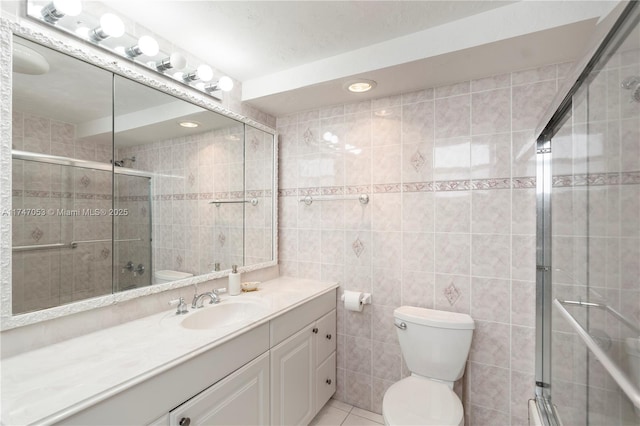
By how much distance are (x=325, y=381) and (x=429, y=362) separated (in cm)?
73

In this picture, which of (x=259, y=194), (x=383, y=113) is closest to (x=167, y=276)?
(x=259, y=194)

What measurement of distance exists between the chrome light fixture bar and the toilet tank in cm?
179

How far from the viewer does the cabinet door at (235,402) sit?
1.07 metres

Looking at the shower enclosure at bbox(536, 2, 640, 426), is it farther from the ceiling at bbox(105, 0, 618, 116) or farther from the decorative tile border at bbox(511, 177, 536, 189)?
the ceiling at bbox(105, 0, 618, 116)

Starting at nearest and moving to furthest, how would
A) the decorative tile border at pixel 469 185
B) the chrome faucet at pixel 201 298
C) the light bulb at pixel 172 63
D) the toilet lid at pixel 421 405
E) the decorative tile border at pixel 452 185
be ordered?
the decorative tile border at pixel 469 185 < the toilet lid at pixel 421 405 < the light bulb at pixel 172 63 < the chrome faucet at pixel 201 298 < the decorative tile border at pixel 452 185

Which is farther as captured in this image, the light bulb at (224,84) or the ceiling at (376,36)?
the light bulb at (224,84)

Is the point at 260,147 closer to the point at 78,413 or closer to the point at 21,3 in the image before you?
the point at 21,3

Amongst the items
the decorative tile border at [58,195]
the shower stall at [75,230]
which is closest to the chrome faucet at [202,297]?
the shower stall at [75,230]

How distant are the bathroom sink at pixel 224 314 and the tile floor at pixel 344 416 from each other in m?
0.89

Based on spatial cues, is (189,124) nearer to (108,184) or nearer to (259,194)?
(108,184)

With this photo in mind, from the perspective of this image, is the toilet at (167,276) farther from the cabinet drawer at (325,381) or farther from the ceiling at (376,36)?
the ceiling at (376,36)

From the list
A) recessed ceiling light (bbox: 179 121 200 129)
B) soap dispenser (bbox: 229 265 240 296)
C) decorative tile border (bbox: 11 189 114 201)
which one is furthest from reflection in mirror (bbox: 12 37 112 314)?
soap dispenser (bbox: 229 265 240 296)

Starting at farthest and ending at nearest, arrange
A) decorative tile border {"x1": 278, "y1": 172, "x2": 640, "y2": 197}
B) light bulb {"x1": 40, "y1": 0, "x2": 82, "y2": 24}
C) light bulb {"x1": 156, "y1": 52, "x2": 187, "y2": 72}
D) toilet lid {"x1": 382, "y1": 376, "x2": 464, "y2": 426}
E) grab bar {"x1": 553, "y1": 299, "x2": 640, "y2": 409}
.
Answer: light bulb {"x1": 156, "y1": 52, "x2": 187, "y2": 72} → toilet lid {"x1": 382, "y1": 376, "x2": 464, "y2": 426} → light bulb {"x1": 40, "y1": 0, "x2": 82, "y2": 24} → decorative tile border {"x1": 278, "y1": 172, "x2": 640, "y2": 197} → grab bar {"x1": 553, "y1": 299, "x2": 640, "y2": 409}

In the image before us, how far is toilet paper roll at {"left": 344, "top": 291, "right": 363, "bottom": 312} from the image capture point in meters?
1.96
